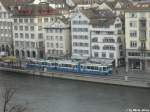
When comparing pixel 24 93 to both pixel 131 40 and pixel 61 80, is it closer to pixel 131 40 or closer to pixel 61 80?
pixel 61 80

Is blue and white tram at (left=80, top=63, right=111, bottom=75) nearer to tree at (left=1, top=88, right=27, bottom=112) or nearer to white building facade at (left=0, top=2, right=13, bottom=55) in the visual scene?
tree at (left=1, top=88, right=27, bottom=112)

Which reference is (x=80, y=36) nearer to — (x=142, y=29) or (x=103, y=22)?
(x=103, y=22)

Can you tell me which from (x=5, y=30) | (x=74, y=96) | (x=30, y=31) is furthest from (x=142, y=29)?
(x=5, y=30)

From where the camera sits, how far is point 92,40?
239 feet

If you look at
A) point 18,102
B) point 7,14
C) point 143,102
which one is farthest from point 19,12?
point 143,102

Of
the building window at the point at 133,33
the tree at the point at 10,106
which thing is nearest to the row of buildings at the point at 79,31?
the building window at the point at 133,33

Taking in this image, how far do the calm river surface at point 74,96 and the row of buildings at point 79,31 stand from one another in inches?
257

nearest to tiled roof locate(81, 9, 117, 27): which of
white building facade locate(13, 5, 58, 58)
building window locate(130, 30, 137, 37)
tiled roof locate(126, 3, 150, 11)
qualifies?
building window locate(130, 30, 137, 37)

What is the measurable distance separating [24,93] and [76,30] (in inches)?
659

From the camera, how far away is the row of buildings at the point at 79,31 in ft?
224

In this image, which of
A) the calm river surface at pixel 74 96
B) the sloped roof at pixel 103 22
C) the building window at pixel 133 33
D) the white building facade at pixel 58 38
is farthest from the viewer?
the white building facade at pixel 58 38

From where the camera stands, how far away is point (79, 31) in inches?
2931

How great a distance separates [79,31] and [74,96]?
17.7 metres

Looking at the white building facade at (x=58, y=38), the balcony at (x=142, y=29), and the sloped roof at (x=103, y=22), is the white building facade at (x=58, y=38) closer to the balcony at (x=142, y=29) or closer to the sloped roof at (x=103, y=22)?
the sloped roof at (x=103, y=22)
